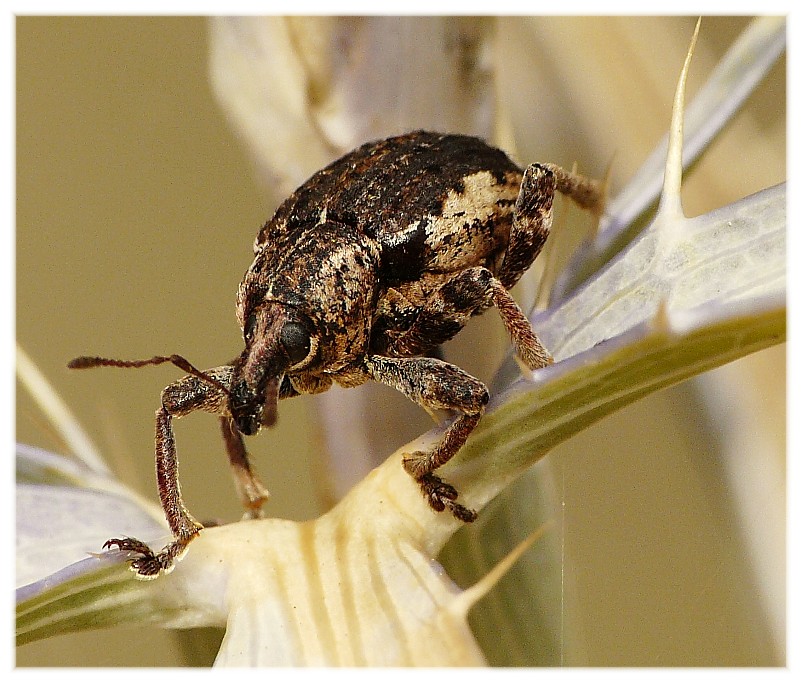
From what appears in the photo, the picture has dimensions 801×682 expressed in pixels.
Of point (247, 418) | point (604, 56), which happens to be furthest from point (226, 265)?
point (604, 56)

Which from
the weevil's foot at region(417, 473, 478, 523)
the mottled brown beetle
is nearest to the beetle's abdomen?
the mottled brown beetle

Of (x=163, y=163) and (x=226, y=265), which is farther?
(x=163, y=163)

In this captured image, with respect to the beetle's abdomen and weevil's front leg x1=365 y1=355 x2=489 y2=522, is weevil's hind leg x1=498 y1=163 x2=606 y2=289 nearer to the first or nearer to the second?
the beetle's abdomen

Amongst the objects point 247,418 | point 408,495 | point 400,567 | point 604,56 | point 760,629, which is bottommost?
point 760,629

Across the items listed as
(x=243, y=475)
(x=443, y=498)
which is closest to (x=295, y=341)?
(x=243, y=475)

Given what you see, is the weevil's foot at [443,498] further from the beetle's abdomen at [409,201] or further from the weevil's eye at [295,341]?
the beetle's abdomen at [409,201]

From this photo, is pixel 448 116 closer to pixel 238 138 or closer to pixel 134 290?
pixel 238 138
